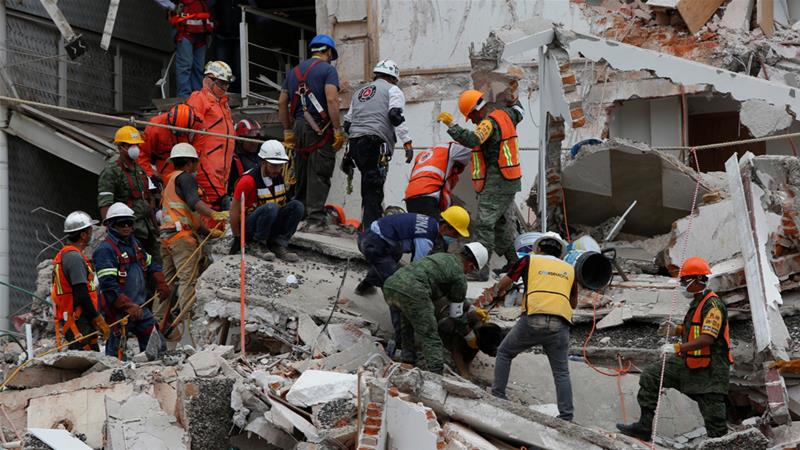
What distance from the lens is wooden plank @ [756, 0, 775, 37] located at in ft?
49.9

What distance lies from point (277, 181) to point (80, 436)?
10.9 feet

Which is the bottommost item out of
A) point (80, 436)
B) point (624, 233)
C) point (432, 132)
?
point (80, 436)

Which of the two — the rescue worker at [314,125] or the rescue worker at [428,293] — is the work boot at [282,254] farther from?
the rescue worker at [428,293]

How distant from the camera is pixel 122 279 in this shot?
11.4 metres

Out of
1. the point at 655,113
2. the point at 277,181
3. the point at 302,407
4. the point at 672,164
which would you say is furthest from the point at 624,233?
the point at 302,407

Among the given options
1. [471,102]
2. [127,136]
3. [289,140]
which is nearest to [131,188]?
[127,136]

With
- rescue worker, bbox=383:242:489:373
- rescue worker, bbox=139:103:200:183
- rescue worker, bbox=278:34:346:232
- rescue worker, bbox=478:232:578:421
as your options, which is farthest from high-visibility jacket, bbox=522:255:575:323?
rescue worker, bbox=139:103:200:183

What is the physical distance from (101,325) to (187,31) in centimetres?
582

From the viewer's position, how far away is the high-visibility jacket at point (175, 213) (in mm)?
12250

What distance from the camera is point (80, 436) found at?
9.61 metres

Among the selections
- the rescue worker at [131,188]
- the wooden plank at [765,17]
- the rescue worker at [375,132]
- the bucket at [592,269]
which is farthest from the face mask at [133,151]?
the wooden plank at [765,17]

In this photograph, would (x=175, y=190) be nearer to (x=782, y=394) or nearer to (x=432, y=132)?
(x=432, y=132)

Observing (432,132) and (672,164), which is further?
(432,132)

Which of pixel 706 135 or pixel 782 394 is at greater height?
pixel 706 135
